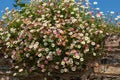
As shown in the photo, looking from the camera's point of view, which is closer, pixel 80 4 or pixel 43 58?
pixel 43 58

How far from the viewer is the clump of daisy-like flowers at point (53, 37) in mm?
7785

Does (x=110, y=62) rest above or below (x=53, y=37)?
below

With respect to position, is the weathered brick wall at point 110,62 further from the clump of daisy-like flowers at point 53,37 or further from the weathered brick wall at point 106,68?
the clump of daisy-like flowers at point 53,37

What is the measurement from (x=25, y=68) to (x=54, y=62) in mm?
740

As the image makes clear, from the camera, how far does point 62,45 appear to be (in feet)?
25.6

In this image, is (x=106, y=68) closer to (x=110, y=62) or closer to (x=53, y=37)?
(x=110, y=62)

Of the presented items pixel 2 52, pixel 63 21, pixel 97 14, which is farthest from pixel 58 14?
pixel 2 52

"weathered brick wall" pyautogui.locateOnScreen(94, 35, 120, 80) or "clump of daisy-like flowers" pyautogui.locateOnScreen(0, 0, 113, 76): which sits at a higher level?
"clump of daisy-like flowers" pyautogui.locateOnScreen(0, 0, 113, 76)

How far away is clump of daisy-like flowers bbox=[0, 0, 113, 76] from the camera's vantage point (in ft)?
25.5

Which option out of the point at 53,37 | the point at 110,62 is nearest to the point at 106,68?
the point at 110,62

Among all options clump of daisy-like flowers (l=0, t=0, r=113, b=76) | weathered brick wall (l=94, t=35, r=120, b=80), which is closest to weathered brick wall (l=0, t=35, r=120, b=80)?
weathered brick wall (l=94, t=35, r=120, b=80)

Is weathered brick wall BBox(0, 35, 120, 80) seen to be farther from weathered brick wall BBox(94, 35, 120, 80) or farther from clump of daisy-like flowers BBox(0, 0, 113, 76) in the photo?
clump of daisy-like flowers BBox(0, 0, 113, 76)

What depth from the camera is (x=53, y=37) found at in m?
7.82

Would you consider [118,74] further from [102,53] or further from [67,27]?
[67,27]
